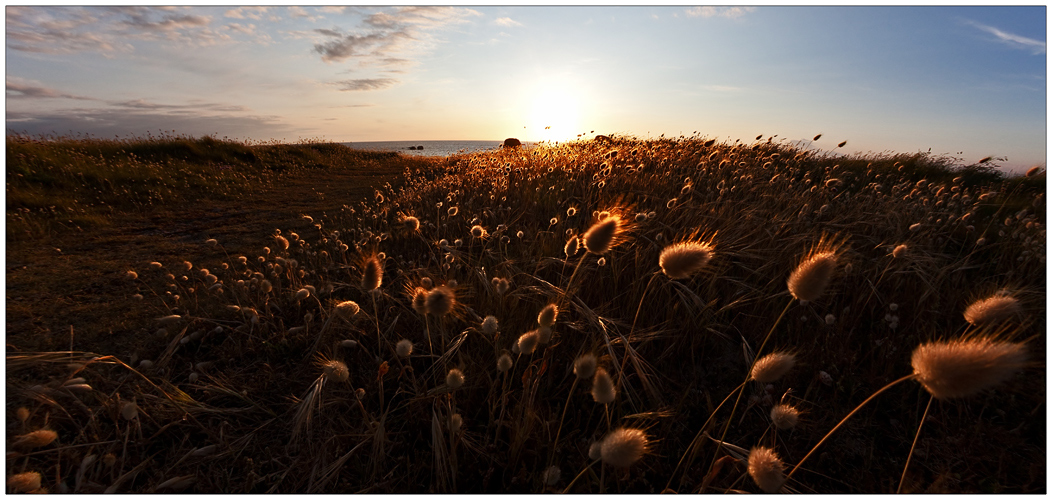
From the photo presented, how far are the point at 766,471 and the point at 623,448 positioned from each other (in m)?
0.45

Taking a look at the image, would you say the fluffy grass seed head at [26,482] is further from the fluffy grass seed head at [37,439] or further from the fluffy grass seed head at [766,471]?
the fluffy grass seed head at [766,471]

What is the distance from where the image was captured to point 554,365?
200cm

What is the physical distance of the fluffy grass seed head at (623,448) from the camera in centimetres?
107

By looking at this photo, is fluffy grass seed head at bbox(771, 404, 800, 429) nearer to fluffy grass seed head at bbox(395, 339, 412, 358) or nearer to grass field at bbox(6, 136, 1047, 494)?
grass field at bbox(6, 136, 1047, 494)

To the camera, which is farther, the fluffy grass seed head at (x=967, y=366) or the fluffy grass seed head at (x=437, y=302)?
the fluffy grass seed head at (x=437, y=302)

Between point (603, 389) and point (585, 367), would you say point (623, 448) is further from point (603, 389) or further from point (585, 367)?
point (585, 367)

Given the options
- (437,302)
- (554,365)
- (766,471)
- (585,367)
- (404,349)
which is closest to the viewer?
(766,471)

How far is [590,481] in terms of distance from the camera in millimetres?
1563

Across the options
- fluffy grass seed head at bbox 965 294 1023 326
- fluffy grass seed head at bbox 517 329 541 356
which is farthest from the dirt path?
fluffy grass seed head at bbox 965 294 1023 326

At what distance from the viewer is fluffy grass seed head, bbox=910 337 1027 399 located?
96 cm

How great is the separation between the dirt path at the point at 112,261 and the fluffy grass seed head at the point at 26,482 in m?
0.98

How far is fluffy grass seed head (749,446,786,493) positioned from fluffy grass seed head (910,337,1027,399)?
0.45m

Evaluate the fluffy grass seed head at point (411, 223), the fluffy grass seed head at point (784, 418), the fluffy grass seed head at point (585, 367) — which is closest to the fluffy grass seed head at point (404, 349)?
the fluffy grass seed head at point (585, 367)

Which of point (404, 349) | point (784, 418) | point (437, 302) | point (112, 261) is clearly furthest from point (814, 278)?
point (112, 261)
